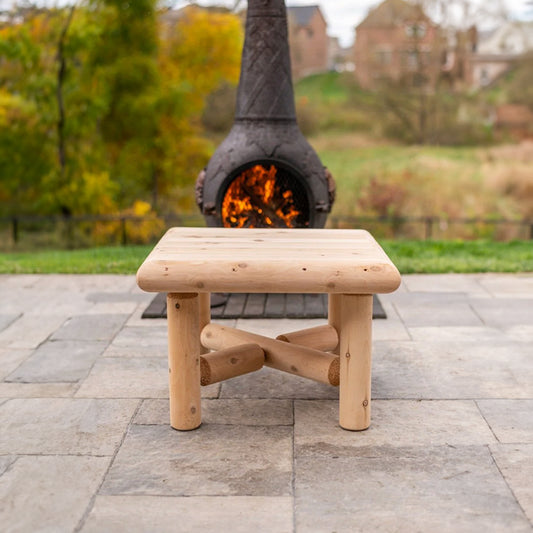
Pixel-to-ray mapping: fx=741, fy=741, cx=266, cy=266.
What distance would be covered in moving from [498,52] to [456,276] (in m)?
14.0

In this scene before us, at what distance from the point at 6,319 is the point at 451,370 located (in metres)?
3.11

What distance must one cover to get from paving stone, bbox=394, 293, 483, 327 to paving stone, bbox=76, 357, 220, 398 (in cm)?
181

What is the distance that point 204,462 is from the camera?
9.93 ft

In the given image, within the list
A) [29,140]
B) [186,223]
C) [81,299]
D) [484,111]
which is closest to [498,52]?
[484,111]

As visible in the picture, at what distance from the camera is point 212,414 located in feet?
11.7

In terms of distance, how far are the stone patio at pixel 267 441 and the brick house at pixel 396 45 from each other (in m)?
14.3

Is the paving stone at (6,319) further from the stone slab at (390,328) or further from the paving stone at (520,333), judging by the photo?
the paving stone at (520,333)

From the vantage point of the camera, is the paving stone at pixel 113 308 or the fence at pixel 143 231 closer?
the paving stone at pixel 113 308

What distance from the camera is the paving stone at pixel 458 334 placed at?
4.73 m

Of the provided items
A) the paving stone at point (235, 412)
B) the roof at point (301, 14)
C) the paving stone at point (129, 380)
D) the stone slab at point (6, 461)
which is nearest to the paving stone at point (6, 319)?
the paving stone at point (129, 380)

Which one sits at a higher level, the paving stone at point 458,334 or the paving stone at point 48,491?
the paving stone at point 48,491

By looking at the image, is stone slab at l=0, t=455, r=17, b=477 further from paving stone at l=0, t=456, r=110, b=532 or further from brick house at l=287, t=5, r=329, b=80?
brick house at l=287, t=5, r=329, b=80

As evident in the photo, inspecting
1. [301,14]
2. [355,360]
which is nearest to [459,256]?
[355,360]

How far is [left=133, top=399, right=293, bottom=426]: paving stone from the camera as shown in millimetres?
3459
